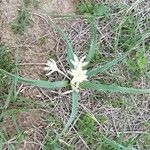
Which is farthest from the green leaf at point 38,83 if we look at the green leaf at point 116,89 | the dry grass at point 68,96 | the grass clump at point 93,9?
the grass clump at point 93,9

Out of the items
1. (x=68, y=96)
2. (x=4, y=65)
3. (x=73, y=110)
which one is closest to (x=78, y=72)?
(x=73, y=110)

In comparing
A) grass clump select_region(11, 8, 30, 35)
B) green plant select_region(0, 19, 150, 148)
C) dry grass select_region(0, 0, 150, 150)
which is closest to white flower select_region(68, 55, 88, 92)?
green plant select_region(0, 19, 150, 148)

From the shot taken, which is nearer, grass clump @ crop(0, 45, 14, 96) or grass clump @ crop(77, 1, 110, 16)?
grass clump @ crop(0, 45, 14, 96)

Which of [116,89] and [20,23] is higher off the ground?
[20,23]

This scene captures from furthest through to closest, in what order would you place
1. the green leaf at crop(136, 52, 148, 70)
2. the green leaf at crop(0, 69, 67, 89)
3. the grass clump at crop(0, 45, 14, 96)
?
the green leaf at crop(136, 52, 148, 70)
the grass clump at crop(0, 45, 14, 96)
the green leaf at crop(0, 69, 67, 89)

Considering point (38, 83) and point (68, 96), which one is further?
point (68, 96)

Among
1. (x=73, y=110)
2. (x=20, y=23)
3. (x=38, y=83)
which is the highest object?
(x=20, y=23)

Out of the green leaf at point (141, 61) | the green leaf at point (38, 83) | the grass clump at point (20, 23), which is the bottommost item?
the green leaf at point (38, 83)

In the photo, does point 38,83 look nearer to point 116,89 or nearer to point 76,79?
point 76,79

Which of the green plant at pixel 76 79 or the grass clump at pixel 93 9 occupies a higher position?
the grass clump at pixel 93 9

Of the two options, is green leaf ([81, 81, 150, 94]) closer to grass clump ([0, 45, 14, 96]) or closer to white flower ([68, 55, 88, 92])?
Result: white flower ([68, 55, 88, 92])

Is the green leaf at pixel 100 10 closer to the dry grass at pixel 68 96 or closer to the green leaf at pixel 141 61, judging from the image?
the dry grass at pixel 68 96

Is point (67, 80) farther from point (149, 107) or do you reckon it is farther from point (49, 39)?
point (149, 107)
